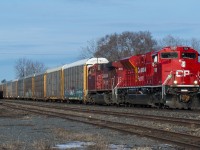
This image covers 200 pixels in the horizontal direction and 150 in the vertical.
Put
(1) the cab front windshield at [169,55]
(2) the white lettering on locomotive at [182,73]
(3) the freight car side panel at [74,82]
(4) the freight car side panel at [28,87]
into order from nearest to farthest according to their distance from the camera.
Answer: (2) the white lettering on locomotive at [182,73] < (1) the cab front windshield at [169,55] < (3) the freight car side panel at [74,82] < (4) the freight car side panel at [28,87]

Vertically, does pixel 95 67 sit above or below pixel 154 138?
above

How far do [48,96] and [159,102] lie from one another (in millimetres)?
26778

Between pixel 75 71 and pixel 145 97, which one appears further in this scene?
pixel 75 71

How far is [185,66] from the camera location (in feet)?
78.8

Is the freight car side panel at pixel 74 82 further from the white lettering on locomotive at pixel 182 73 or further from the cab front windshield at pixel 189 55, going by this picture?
the white lettering on locomotive at pixel 182 73

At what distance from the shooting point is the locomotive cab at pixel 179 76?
2311cm

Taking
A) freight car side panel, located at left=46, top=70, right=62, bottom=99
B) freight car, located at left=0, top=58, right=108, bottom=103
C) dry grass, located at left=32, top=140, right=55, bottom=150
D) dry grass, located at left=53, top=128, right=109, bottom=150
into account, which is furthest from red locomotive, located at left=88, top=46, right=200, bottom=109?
freight car side panel, located at left=46, top=70, right=62, bottom=99

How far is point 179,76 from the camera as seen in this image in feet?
78.1

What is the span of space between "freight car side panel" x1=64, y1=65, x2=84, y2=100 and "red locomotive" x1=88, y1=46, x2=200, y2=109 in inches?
325

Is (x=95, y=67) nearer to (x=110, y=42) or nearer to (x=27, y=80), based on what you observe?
(x=27, y=80)

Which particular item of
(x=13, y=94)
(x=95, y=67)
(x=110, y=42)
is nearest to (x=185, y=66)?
(x=95, y=67)

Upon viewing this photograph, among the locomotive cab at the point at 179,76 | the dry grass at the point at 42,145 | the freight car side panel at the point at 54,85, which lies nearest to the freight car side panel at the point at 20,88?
the freight car side panel at the point at 54,85

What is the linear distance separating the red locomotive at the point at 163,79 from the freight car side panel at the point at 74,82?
27.1 feet

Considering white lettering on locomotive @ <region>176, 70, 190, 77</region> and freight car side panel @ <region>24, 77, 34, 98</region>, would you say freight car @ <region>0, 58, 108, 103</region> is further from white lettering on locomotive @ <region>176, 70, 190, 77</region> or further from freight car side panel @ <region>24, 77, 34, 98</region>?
white lettering on locomotive @ <region>176, 70, 190, 77</region>
